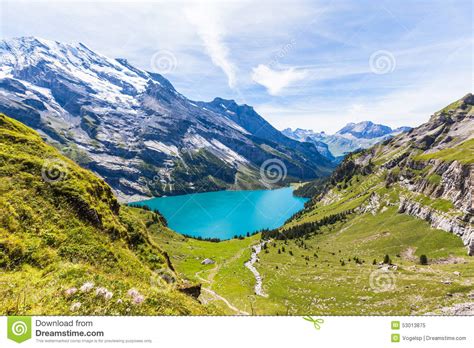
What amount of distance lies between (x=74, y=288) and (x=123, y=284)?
2544mm

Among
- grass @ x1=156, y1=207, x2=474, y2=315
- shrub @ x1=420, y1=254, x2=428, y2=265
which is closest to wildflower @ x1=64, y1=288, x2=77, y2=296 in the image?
grass @ x1=156, y1=207, x2=474, y2=315

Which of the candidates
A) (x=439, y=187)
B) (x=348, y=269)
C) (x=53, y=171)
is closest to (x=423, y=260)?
(x=348, y=269)

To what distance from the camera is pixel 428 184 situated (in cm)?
12169

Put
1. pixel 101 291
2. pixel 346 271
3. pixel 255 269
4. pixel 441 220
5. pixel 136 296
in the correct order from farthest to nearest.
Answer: pixel 441 220 → pixel 255 269 → pixel 346 271 → pixel 136 296 → pixel 101 291

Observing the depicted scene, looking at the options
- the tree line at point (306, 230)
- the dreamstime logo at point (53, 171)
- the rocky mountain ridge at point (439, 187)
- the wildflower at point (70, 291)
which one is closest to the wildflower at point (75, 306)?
the wildflower at point (70, 291)

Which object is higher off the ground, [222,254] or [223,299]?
[222,254]

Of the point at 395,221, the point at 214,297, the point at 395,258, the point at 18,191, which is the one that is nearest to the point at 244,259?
the point at 214,297

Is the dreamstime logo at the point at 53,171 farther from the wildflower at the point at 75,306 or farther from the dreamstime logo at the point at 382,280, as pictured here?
the dreamstime logo at the point at 382,280

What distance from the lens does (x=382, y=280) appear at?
206ft

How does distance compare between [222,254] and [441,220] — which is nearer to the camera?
[441,220]
